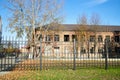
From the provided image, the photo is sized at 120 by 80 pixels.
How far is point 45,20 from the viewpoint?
3200cm

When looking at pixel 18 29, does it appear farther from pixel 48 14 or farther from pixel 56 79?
pixel 56 79

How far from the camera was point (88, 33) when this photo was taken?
44.7 m

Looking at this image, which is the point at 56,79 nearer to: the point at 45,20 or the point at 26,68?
the point at 26,68

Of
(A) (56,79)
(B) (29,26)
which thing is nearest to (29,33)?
(B) (29,26)

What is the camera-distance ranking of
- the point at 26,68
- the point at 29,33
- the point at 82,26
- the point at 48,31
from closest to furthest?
the point at 26,68 < the point at 29,33 < the point at 48,31 < the point at 82,26

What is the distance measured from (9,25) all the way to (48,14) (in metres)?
6.82

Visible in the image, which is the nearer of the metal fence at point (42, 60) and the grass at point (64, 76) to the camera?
the grass at point (64, 76)

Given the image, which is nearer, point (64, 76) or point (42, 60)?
point (64, 76)

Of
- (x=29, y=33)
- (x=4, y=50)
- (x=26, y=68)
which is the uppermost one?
(x=29, y=33)

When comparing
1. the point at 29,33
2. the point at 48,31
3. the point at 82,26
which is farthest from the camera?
the point at 82,26

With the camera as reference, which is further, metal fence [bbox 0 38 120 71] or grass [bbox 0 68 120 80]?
metal fence [bbox 0 38 120 71]

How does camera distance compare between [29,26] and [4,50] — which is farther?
[29,26]

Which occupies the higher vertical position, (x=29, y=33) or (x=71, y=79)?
(x=29, y=33)

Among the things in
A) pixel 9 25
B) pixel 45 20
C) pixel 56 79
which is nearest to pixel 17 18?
pixel 9 25
